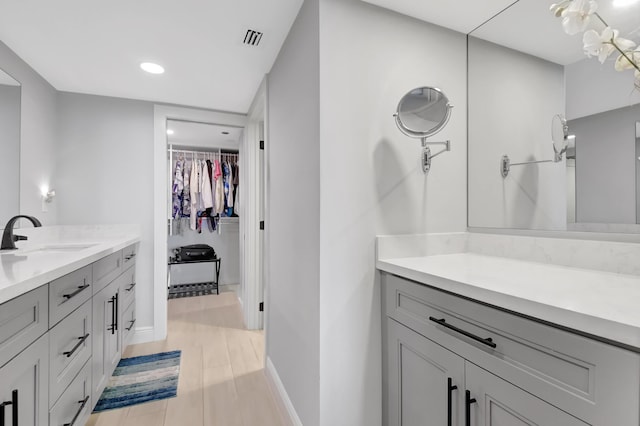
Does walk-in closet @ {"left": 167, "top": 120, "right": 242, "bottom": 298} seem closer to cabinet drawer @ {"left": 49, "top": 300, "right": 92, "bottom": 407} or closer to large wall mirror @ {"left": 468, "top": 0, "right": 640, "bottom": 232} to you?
cabinet drawer @ {"left": 49, "top": 300, "right": 92, "bottom": 407}

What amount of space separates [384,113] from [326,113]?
299mm

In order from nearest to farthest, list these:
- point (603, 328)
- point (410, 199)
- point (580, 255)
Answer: point (603, 328) → point (580, 255) → point (410, 199)

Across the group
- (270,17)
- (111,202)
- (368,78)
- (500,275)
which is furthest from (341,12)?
(111,202)

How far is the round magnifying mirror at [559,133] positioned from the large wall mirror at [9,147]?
291 cm

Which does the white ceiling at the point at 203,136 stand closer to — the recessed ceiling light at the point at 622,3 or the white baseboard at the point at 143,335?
the white baseboard at the point at 143,335

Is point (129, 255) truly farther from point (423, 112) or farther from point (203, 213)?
point (423, 112)

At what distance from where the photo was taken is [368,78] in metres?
1.35

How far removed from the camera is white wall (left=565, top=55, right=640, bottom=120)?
106 cm

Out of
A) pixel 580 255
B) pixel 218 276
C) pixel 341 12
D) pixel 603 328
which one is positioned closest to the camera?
pixel 603 328

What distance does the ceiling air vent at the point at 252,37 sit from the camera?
1.66m

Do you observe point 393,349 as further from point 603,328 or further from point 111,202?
point 111,202

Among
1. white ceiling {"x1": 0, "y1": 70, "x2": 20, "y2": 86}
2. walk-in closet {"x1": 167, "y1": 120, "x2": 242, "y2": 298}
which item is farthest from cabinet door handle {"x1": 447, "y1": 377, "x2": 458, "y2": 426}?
walk-in closet {"x1": 167, "y1": 120, "x2": 242, "y2": 298}

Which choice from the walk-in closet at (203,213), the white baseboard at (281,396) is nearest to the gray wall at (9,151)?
the white baseboard at (281,396)

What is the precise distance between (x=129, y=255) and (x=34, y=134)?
107cm
